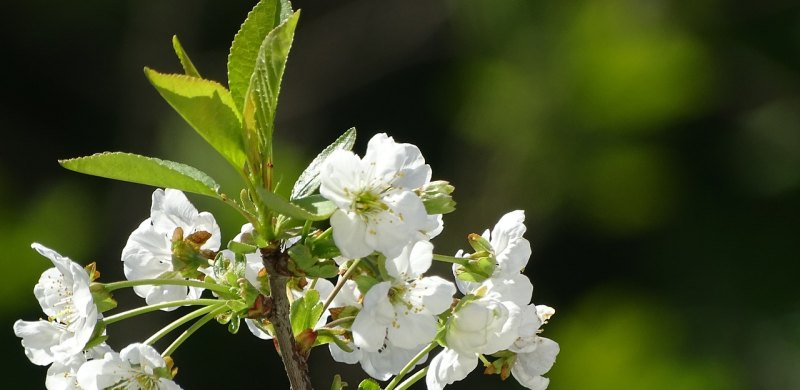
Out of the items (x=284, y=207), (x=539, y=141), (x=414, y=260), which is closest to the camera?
(x=284, y=207)

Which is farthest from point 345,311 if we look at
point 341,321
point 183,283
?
point 183,283

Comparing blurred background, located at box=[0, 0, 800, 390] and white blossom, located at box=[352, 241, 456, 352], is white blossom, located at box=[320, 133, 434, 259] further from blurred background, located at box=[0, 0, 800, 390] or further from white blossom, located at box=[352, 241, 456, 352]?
blurred background, located at box=[0, 0, 800, 390]

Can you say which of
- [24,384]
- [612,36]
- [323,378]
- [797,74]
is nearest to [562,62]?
[612,36]

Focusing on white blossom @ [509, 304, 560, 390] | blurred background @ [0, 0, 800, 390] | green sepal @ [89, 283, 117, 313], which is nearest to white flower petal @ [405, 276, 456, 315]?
white blossom @ [509, 304, 560, 390]

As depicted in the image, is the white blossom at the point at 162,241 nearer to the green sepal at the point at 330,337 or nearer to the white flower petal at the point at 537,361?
the green sepal at the point at 330,337

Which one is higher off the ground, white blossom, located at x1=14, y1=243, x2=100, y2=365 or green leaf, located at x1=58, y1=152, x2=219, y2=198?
green leaf, located at x1=58, y1=152, x2=219, y2=198

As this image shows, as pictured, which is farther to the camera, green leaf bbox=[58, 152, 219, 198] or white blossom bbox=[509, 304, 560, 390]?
white blossom bbox=[509, 304, 560, 390]

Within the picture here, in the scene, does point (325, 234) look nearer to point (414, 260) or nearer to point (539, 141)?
point (414, 260)

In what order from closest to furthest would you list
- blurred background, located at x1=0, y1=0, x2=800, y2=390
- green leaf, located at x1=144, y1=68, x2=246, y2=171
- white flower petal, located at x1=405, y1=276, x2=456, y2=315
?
1. green leaf, located at x1=144, y1=68, x2=246, y2=171
2. white flower petal, located at x1=405, y1=276, x2=456, y2=315
3. blurred background, located at x1=0, y1=0, x2=800, y2=390
